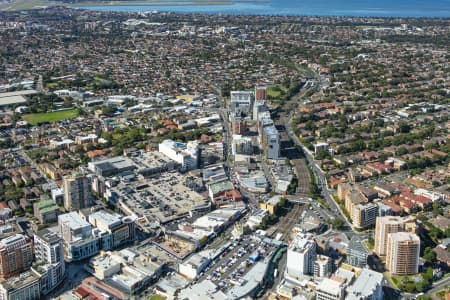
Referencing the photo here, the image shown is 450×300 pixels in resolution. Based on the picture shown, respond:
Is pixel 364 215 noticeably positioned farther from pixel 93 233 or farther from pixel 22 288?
pixel 22 288

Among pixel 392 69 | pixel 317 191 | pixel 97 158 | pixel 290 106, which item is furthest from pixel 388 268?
pixel 392 69

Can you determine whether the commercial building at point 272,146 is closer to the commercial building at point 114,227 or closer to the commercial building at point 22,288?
the commercial building at point 114,227

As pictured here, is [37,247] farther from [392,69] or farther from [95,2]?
[95,2]

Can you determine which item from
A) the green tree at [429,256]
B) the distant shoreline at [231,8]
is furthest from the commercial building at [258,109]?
the distant shoreline at [231,8]

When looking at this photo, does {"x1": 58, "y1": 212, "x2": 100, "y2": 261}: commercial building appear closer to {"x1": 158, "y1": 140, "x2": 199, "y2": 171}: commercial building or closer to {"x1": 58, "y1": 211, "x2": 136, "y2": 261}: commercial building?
{"x1": 58, "y1": 211, "x2": 136, "y2": 261}: commercial building

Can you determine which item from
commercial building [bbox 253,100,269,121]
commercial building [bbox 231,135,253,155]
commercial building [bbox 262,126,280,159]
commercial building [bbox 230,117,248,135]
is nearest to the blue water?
commercial building [bbox 253,100,269,121]

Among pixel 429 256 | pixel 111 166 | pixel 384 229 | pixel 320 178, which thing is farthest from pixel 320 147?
pixel 429 256
